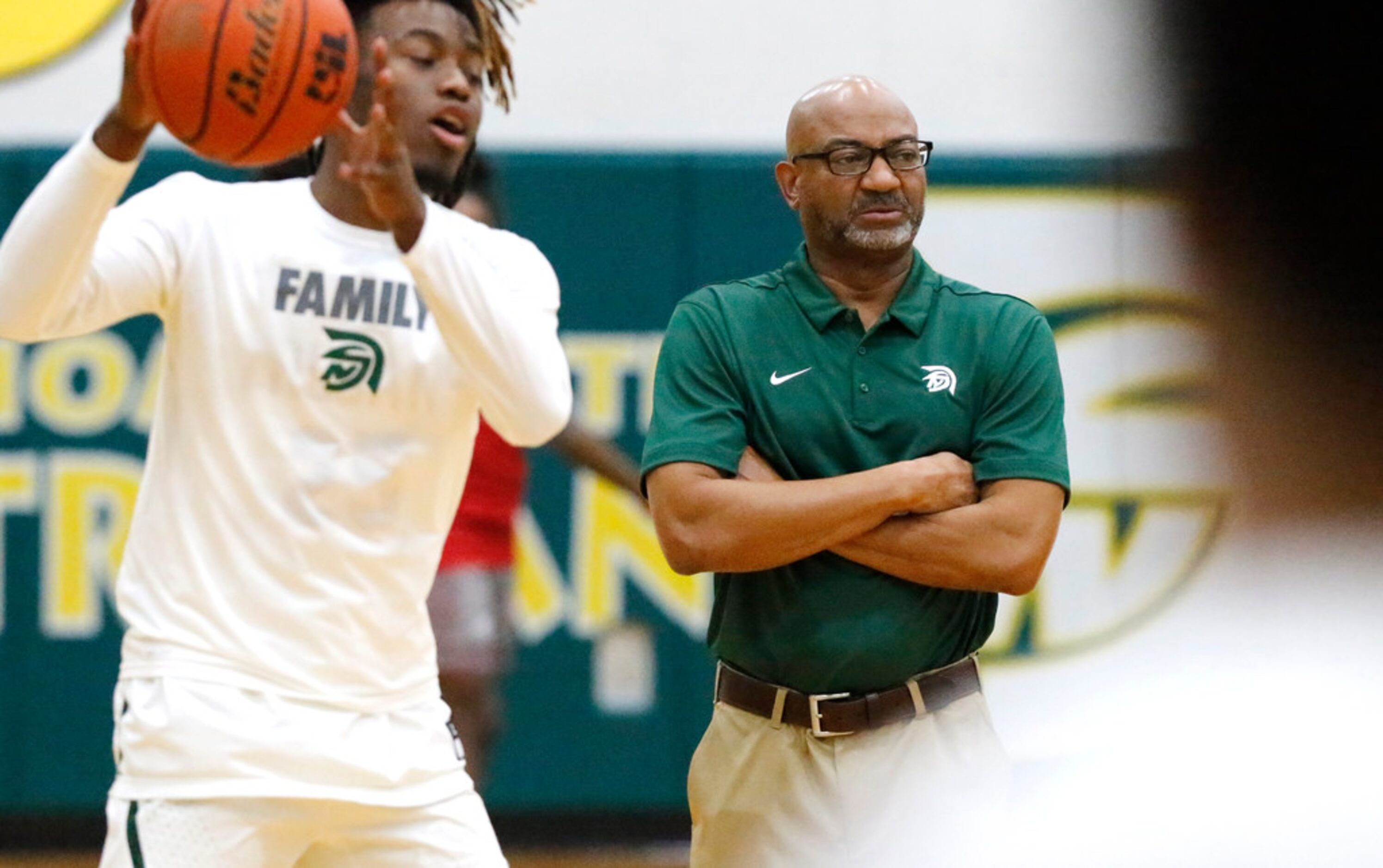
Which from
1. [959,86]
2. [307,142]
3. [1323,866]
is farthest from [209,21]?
[959,86]

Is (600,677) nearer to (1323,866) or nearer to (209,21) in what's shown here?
(209,21)

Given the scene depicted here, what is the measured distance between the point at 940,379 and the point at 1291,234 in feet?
7.33

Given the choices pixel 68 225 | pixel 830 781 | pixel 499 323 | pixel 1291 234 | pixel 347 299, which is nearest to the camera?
pixel 1291 234

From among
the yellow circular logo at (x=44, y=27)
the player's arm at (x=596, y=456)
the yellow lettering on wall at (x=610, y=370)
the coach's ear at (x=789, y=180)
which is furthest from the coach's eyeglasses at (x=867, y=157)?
the yellow circular logo at (x=44, y=27)

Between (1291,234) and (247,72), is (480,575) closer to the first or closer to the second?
(247,72)

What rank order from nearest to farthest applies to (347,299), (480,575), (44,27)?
1. (347,299)
2. (480,575)
3. (44,27)

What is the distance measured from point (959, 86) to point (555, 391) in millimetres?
4200

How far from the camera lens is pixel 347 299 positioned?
9.27ft

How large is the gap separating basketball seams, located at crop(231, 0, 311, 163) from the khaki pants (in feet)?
4.23

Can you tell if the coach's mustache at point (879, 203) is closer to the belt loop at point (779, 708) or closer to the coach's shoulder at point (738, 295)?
the coach's shoulder at point (738, 295)

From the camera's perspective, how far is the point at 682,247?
647cm

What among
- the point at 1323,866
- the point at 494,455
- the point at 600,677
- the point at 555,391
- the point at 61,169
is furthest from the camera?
the point at 600,677

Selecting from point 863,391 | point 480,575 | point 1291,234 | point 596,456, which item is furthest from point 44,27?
point 1291,234

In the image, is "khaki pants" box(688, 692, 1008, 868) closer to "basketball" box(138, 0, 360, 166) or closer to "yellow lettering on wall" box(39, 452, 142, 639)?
"basketball" box(138, 0, 360, 166)
